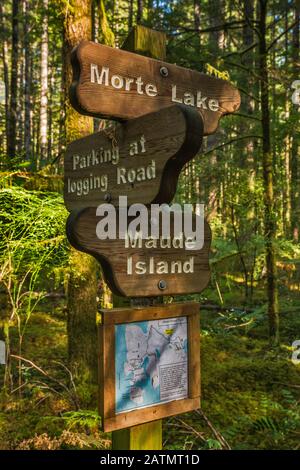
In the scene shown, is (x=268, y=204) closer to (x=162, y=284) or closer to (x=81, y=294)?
(x=81, y=294)

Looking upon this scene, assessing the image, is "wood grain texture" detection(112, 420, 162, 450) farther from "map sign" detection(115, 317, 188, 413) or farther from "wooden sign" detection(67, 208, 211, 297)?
"wooden sign" detection(67, 208, 211, 297)

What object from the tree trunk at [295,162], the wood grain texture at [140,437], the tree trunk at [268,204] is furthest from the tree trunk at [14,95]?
the wood grain texture at [140,437]

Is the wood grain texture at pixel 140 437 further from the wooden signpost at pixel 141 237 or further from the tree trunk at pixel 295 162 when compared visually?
the tree trunk at pixel 295 162

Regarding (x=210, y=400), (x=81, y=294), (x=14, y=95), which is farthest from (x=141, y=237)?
(x=14, y=95)

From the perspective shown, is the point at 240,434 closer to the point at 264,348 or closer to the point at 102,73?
the point at 264,348

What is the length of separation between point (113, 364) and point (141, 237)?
1.94ft

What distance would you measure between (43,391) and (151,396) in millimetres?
3484

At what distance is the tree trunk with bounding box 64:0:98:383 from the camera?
4.92 meters

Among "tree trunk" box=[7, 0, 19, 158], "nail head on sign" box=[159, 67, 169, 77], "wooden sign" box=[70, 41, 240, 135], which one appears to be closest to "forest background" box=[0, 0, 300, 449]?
"wooden sign" box=[70, 41, 240, 135]

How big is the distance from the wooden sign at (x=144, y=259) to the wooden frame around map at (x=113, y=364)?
11 cm

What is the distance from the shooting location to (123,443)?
2.06 m

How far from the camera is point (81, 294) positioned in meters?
5.03

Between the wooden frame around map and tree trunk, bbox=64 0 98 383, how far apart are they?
2.83 meters

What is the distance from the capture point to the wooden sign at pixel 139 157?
1788 mm
